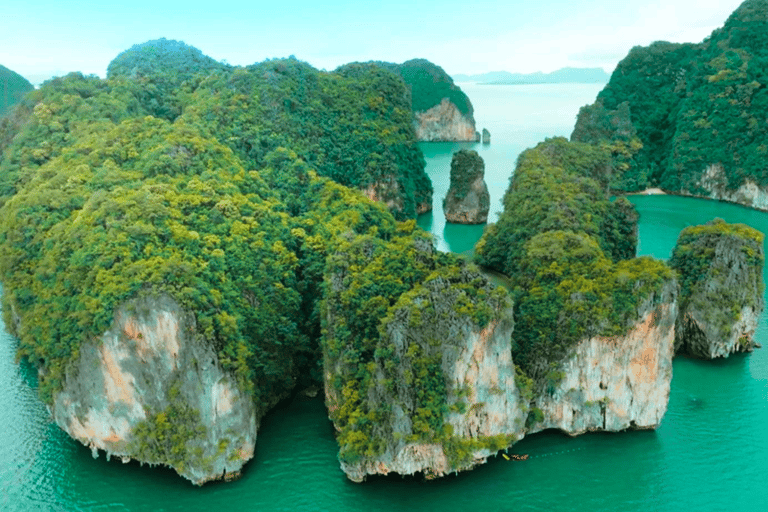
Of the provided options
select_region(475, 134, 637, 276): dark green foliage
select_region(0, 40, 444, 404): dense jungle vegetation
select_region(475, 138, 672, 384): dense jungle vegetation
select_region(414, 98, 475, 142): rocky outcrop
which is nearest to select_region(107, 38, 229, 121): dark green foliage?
select_region(0, 40, 444, 404): dense jungle vegetation

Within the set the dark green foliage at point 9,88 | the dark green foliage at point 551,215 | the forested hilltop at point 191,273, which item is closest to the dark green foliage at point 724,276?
the dark green foliage at point 551,215

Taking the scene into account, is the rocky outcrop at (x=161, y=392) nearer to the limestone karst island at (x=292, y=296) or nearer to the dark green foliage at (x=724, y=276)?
the limestone karst island at (x=292, y=296)

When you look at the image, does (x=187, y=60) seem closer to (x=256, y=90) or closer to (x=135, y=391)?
(x=256, y=90)

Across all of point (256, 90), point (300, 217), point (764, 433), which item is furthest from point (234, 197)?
point (764, 433)

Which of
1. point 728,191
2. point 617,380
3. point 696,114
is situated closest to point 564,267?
point 617,380

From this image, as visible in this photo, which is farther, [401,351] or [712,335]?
[712,335]

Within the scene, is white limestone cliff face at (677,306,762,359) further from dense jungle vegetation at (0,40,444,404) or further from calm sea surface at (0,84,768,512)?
dense jungle vegetation at (0,40,444,404)

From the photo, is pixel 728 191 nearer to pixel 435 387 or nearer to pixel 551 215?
pixel 551 215
